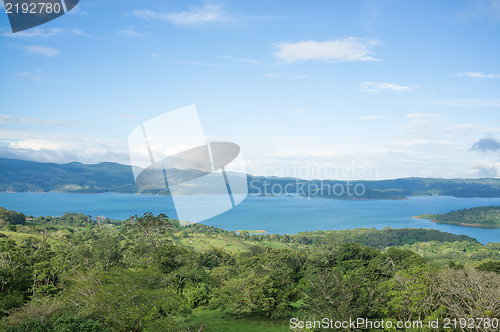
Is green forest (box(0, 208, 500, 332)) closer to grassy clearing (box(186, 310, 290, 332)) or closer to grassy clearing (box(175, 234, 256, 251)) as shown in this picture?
grassy clearing (box(186, 310, 290, 332))

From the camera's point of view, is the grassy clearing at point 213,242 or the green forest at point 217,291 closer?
the green forest at point 217,291

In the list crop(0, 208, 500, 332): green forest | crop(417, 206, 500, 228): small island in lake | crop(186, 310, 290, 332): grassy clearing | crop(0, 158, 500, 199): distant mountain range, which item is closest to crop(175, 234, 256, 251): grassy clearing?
crop(0, 208, 500, 332): green forest

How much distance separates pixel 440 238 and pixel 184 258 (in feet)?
213

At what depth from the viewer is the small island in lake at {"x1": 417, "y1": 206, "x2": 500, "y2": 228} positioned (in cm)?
10256

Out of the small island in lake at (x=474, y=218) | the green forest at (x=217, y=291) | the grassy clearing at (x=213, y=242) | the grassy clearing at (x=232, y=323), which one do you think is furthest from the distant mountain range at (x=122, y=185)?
the grassy clearing at (x=232, y=323)

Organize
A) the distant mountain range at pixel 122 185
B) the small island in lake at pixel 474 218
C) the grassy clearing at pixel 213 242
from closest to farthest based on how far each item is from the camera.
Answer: the grassy clearing at pixel 213 242, the small island in lake at pixel 474 218, the distant mountain range at pixel 122 185

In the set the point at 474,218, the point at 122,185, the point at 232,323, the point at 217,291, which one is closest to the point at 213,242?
the point at 217,291

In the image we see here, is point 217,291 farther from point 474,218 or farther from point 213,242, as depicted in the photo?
point 474,218

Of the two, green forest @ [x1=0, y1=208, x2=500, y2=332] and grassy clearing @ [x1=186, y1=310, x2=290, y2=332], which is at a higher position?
green forest @ [x1=0, y1=208, x2=500, y2=332]

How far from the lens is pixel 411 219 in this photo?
111m

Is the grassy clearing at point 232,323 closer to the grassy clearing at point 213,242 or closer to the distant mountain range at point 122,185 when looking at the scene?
the grassy clearing at point 213,242

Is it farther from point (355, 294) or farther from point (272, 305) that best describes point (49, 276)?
point (355, 294)

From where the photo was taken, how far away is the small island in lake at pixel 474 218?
336 feet

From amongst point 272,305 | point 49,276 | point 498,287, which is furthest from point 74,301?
point 498,287
